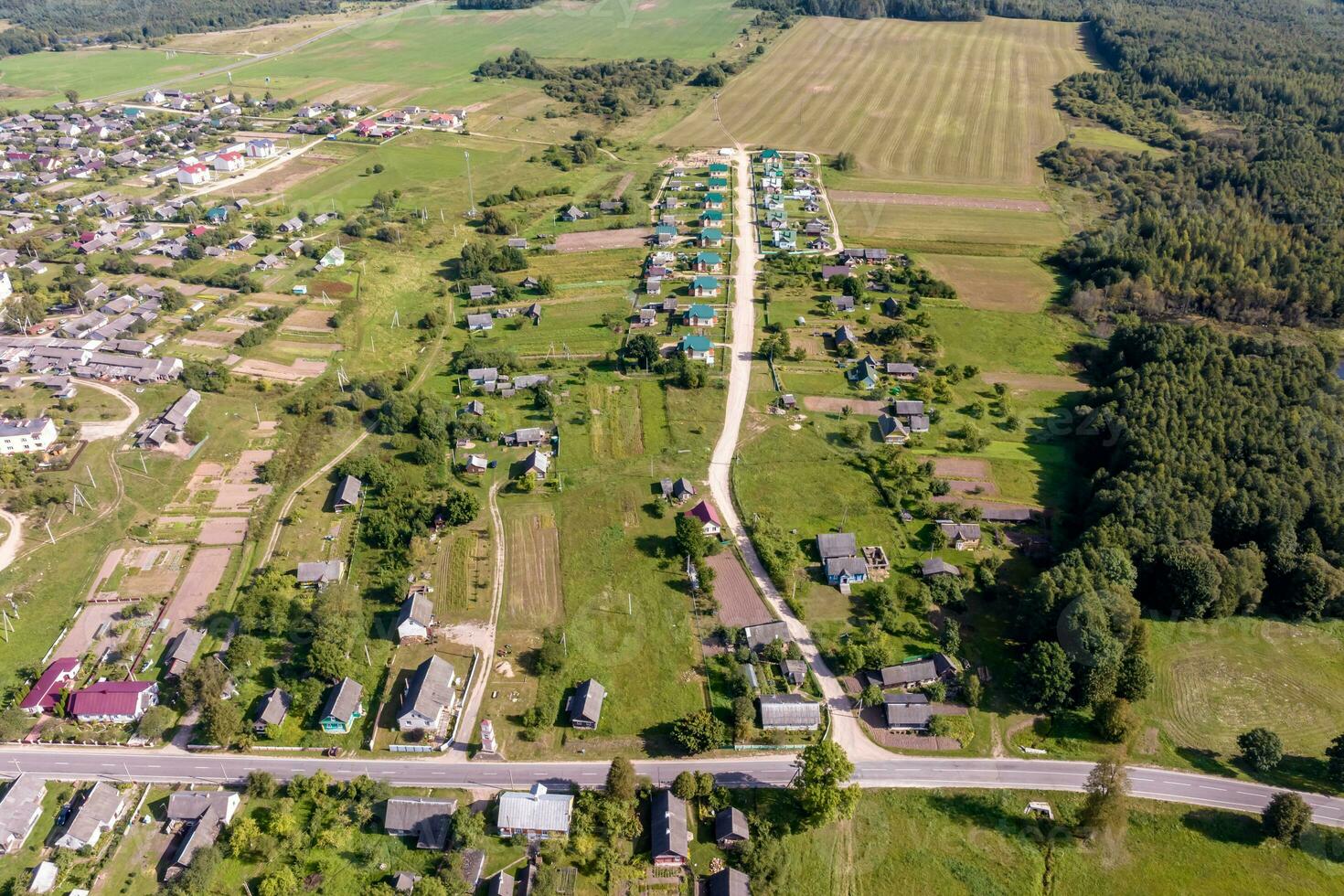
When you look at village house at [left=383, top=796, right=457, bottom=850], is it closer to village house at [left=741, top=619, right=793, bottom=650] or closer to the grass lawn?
village house at [left=741, top=619, right=793, bottom=650]

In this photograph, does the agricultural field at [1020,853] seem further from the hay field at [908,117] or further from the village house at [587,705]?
the hay field at [908,117]

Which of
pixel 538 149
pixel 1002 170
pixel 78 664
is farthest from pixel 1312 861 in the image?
pixel 538 149

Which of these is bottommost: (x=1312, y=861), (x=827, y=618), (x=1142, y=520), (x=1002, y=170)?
(x=1312, y=861)

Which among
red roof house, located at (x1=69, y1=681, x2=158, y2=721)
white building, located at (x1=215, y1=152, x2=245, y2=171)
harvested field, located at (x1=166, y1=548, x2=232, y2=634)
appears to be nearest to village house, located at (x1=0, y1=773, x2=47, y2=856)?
red roof house, located at (x1=69, y1=681, x2=158, y2=721)

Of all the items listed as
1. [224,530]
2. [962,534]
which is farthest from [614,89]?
[962,534]

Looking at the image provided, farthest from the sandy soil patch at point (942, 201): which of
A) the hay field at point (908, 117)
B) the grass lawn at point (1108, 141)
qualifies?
the grass lawn at point (1108, 141)

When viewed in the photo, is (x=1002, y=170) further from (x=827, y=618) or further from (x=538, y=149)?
(x=827, y=618)

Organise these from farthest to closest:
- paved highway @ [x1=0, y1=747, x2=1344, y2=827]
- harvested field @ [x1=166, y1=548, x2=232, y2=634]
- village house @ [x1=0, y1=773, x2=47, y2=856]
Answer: harvested field @ [x1=166, y1=548, x2=232, y2=634], paved highway @ [x1=0, y1=747, x2=1344, y2=827], village house @ [x1=0, y1=773, x2=47, y2=856]
